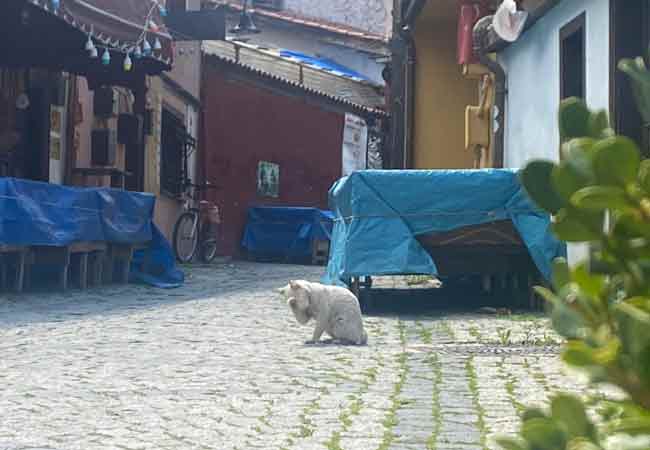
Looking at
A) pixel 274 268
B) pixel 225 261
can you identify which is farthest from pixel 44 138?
pixel 225 261

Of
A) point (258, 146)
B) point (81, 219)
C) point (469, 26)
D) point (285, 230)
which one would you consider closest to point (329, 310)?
point (81, 219)

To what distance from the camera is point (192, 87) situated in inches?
928

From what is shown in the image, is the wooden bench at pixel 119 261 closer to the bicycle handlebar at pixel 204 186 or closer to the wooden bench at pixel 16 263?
the wooden bench at pixel 16 263

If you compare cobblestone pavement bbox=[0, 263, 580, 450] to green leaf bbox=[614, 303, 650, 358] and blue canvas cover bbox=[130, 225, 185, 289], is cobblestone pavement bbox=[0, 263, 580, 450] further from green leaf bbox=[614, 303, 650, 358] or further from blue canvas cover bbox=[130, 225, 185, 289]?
blue canvas cover bbox=[130, 225, 185, 289]

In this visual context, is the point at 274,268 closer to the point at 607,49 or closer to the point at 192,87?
the point at 192,87

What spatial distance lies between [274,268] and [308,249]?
319 centimetres

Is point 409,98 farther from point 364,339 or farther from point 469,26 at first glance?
point 364,339

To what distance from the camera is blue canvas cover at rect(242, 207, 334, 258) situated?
22.9 metres

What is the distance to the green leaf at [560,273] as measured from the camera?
3.46ft

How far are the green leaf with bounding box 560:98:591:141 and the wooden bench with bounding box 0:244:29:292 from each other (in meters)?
10.9

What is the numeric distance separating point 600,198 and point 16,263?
1156 centimetres

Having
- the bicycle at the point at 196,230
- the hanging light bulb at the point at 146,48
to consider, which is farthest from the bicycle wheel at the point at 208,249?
the hanging light bulb at the point at 146,48

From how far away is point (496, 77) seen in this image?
14.0 metres

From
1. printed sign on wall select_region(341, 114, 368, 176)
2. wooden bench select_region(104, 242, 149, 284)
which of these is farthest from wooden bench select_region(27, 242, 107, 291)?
printed sign on wall select_region(341, 114, 368, 176)
